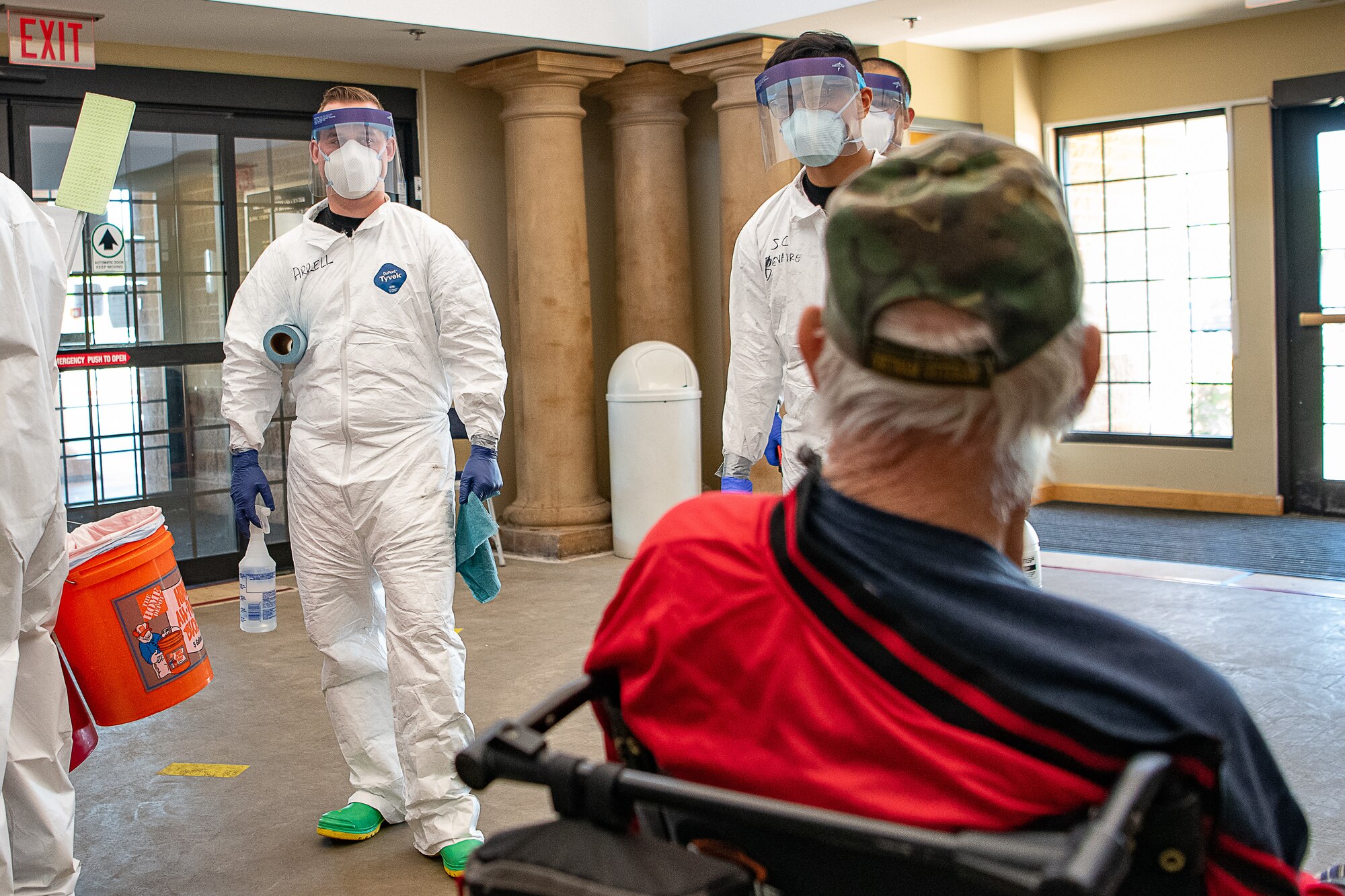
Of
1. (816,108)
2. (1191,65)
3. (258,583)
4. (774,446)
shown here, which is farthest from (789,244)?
(1191,65)

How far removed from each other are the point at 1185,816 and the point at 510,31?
16.9ft

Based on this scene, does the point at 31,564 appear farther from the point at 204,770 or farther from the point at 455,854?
the point at 204,770

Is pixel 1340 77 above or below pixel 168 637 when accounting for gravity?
above

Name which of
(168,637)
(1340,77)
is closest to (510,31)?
(168,637)

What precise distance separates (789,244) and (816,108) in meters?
0.28

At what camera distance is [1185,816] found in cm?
70

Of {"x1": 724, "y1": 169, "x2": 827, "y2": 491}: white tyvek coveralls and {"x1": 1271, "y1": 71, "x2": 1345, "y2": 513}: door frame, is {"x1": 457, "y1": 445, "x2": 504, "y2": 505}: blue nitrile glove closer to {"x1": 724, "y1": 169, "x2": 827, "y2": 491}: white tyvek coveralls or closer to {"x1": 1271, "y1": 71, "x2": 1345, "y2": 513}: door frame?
{"x1": 724, "y1": 169, "x2": 827, "y2": 491}: white tyvek coveralls

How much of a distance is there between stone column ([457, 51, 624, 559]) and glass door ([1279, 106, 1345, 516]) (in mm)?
3598

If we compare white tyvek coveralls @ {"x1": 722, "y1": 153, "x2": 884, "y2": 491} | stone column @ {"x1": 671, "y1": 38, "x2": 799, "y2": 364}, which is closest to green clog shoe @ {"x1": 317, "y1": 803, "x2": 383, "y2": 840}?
white tyvek coveralls @ {"x1": 722, "y1": 153, "x2": 884, "y2": 491}

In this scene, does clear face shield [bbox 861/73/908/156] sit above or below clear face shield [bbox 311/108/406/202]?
above

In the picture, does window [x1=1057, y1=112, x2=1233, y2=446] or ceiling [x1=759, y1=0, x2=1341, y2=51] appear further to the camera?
window [x1=1057, y1=112, x2=1233, y2=446]

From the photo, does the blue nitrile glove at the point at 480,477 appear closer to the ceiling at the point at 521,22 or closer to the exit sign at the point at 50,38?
the exit sign at the point at 50,38

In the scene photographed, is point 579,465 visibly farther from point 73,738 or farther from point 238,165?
point 73,738

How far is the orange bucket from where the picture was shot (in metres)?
2.39
